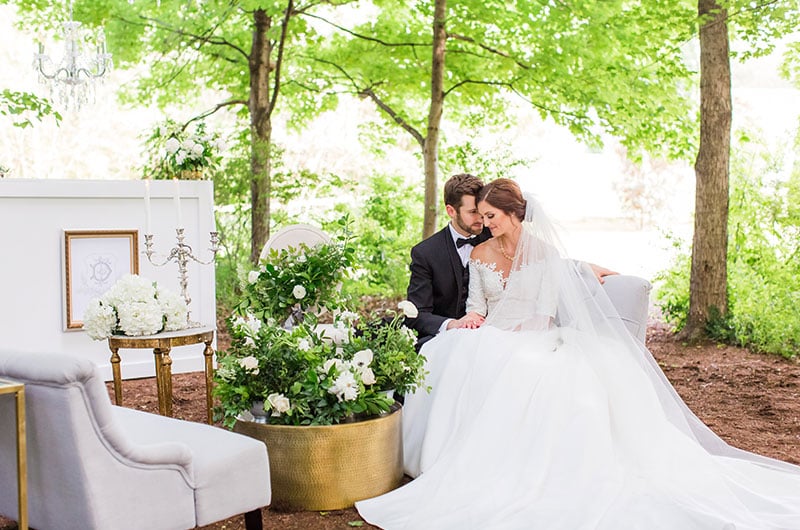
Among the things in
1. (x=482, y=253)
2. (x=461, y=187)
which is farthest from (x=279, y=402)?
(x=461, y=187)

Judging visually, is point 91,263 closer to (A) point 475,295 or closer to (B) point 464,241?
(B) point 464,241

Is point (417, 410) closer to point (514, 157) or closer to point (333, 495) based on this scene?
point (333, 495)

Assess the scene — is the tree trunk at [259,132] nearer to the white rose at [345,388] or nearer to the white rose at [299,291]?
the white rose at [299,291]

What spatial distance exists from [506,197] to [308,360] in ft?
4.38

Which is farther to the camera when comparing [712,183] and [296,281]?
[712,183]

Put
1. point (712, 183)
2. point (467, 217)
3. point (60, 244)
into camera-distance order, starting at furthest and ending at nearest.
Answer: point (712, 183), point (60, 244), point (467, 217)

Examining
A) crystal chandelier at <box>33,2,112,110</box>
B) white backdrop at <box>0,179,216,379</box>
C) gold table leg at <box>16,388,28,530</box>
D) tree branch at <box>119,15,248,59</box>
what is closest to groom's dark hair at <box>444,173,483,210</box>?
white backdrop at <box>0,179,216,379</box>

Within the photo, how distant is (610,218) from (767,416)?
14835 millimetres

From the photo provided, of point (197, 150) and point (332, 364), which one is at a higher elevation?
point (197, 150)

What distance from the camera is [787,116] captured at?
60.5ft

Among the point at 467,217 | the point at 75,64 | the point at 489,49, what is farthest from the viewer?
the point at 489,49

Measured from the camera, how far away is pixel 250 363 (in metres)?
3.57

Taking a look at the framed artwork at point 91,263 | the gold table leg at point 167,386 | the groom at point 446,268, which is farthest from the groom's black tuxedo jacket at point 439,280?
the framed artwork at point 91,263

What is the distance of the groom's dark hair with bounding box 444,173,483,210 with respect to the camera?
4.62 meters
